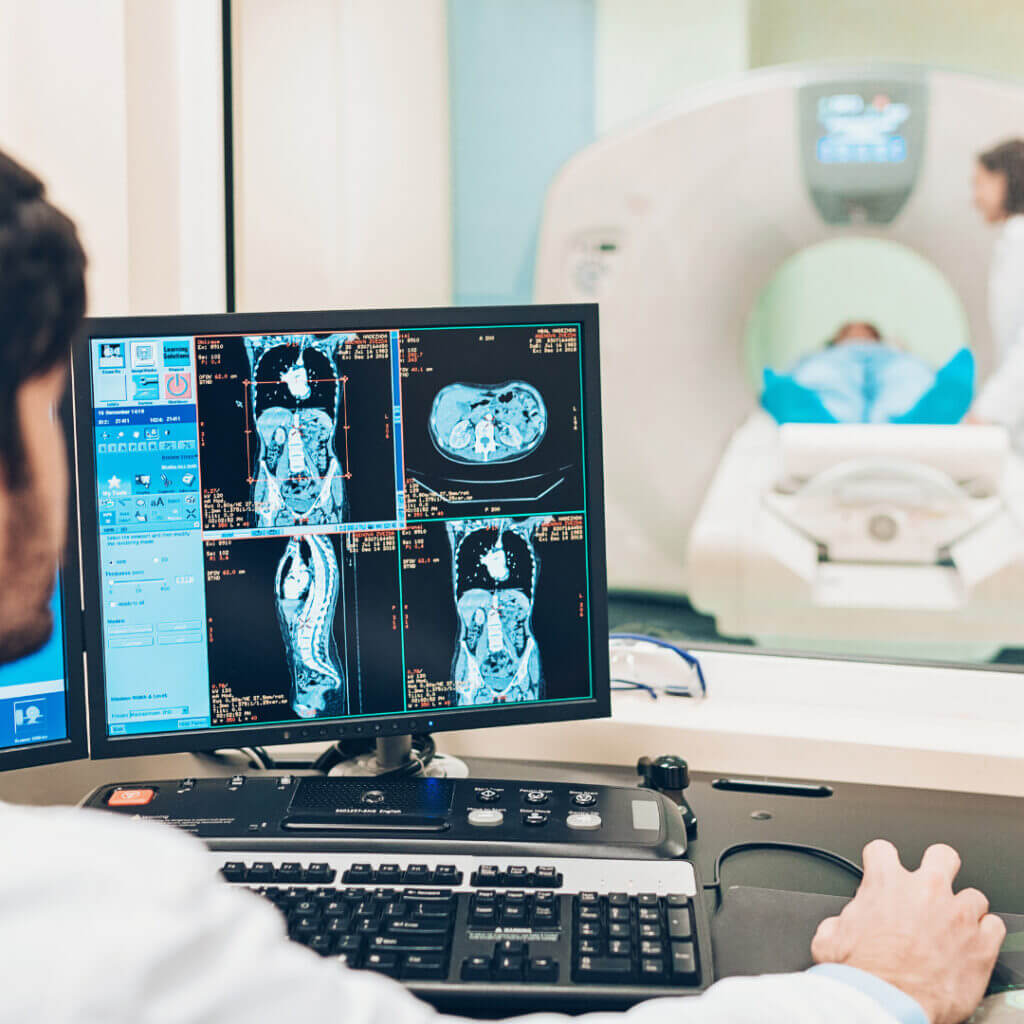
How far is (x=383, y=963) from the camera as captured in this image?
76cm

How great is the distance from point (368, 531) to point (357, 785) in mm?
244

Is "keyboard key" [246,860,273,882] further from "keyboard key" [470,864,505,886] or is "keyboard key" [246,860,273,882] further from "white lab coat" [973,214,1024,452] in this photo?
"white lab coat" [973,214,1024,452]

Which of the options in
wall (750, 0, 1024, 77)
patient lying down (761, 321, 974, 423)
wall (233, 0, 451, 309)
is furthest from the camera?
wall (750, 0, 1024, 77)

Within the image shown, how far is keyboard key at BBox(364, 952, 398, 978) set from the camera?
29.7 inches

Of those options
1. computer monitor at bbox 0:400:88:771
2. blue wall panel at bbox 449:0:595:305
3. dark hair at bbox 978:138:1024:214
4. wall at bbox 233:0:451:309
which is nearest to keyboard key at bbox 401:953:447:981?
computer monitor at bbox 0:400:88:771

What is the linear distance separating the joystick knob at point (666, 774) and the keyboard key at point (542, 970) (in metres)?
0.38

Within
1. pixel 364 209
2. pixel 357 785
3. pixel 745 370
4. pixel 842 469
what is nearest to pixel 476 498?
pixel 357 785

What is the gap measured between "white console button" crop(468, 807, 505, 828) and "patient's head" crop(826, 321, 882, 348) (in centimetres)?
279

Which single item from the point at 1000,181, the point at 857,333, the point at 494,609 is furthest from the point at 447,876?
the point at 857,333

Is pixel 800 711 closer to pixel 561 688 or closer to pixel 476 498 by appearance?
pixel 561 688

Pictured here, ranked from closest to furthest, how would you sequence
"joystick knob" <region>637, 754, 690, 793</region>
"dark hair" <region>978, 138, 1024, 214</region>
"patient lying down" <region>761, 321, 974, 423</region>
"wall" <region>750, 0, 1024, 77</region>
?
1. "joystick knob" <region>637, 754, 690, 793</region>
2. "dark hair" <region>978, 138, 1024, 214</region>
3. "patient lying down" <region>761, 321, 974, 423</region>
4. "wall" <region>750, 0, 1024, 77</region>

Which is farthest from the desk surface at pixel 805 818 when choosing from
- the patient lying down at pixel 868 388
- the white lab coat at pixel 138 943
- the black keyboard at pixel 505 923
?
the patient lying down at pixel 868 388

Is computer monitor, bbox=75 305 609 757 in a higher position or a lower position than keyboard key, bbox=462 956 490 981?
higher

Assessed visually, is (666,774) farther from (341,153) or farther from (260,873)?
(341,153)
